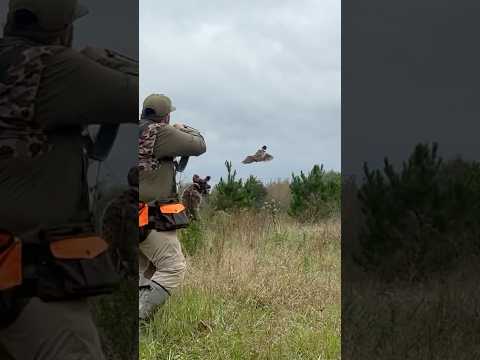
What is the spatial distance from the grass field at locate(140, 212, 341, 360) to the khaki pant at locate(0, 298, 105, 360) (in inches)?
99.1

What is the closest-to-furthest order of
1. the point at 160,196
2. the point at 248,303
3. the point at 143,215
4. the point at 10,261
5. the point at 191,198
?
the point at 10,261 < the point at 143,215 < the point at 160,196 < the point at 248,303 < the point at 191,198

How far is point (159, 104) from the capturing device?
495 cm

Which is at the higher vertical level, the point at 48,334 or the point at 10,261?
the point at 10,261

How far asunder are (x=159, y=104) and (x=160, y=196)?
672 millimetres

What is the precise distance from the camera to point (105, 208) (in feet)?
7.33

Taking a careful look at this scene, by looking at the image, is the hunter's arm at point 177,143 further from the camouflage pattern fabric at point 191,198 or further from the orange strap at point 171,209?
the camouflage pattern fabric at point 191,198

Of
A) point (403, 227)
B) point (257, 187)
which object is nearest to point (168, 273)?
point (403, 227)

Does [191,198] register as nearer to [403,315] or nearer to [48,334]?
[403,315]

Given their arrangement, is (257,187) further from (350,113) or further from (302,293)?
(350,113)

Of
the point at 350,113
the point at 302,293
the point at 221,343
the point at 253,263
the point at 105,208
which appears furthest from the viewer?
the point at 253,263

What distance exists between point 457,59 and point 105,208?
168cm

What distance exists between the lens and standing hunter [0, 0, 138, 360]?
192cm

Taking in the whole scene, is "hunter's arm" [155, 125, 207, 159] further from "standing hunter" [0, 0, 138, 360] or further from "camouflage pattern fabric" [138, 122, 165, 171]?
"standing hunter" [0, 0, 138, 360]

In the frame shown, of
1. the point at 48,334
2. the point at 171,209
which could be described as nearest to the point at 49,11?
the point at 48,334
